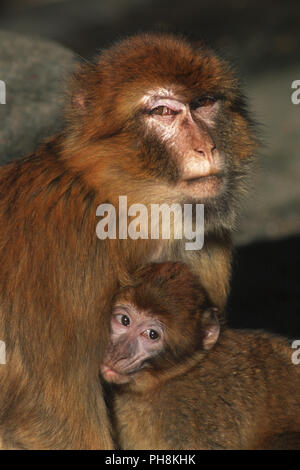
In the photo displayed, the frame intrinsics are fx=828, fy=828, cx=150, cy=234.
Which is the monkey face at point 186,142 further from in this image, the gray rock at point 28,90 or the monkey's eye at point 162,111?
the gray rock at point 28,90

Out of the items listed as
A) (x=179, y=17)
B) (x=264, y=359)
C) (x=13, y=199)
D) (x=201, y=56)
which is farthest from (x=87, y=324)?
(x=179, y=17)

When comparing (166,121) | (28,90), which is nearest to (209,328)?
(166,121)

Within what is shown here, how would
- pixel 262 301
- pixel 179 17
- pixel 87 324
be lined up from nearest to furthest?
1. pixel 87 324
2. pixel 262 301
3. pixel 179 17

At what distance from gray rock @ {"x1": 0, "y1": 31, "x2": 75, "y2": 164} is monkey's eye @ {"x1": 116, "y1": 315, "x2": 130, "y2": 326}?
2161 millimetres

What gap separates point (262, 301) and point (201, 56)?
3.00m

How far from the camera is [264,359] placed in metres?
4.37

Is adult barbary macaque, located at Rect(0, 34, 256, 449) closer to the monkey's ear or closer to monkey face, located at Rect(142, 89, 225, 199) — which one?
monkey face, located at Rect(142, 89, 225, 199)

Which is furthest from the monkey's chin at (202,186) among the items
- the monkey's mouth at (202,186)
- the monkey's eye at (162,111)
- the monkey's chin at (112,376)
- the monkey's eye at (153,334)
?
the monkey's chin at (112,376)

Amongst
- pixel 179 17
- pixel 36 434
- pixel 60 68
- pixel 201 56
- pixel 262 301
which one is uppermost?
pixel 179 17

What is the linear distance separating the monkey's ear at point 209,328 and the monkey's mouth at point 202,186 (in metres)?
0.70

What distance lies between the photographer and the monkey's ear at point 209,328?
4344 millimetres

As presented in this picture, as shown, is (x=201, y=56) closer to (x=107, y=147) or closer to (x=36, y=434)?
(x=107, y=147)

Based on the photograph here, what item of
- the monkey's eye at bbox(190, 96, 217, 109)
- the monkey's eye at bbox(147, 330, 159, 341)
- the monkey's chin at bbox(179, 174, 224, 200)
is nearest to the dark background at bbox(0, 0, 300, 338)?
the monkey's eye at bbox(190, 96, 217, 109)

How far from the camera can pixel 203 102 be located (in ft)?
13.8
